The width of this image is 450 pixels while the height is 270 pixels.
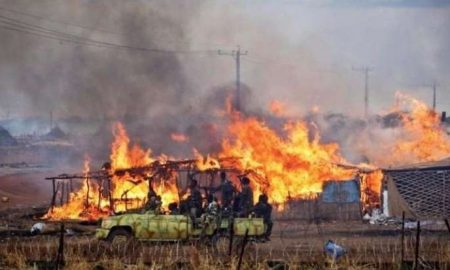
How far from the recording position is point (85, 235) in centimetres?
2044

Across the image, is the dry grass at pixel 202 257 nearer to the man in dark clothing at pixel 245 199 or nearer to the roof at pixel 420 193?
the man in dark clothing at pixel 245 199

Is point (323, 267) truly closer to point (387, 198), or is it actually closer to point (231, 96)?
point (387, 198)

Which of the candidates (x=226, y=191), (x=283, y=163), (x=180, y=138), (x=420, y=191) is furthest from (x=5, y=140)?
(x=226, y=191)

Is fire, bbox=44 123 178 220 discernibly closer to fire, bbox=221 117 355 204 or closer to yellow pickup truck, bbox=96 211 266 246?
fire, bbox=221 117 355 204

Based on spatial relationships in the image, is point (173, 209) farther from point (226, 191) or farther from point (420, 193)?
point (420, 193)

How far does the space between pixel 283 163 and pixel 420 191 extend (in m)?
4.96

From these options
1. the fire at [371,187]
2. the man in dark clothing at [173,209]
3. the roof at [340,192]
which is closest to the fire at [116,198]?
the man in dark clothing at [173,209]

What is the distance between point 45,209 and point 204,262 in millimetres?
14741

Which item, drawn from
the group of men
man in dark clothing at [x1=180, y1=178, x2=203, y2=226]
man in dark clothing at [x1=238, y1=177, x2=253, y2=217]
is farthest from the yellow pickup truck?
man in dark clothing at [x1=238, y1=177, x2=253, y2=217]

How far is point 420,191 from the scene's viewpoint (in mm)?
25672

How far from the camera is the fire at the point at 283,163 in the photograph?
1014 inches

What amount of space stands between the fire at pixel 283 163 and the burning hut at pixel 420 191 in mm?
1738

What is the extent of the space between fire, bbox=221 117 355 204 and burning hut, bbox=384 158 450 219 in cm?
174

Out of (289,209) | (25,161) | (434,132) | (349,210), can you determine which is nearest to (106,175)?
(289,209)
